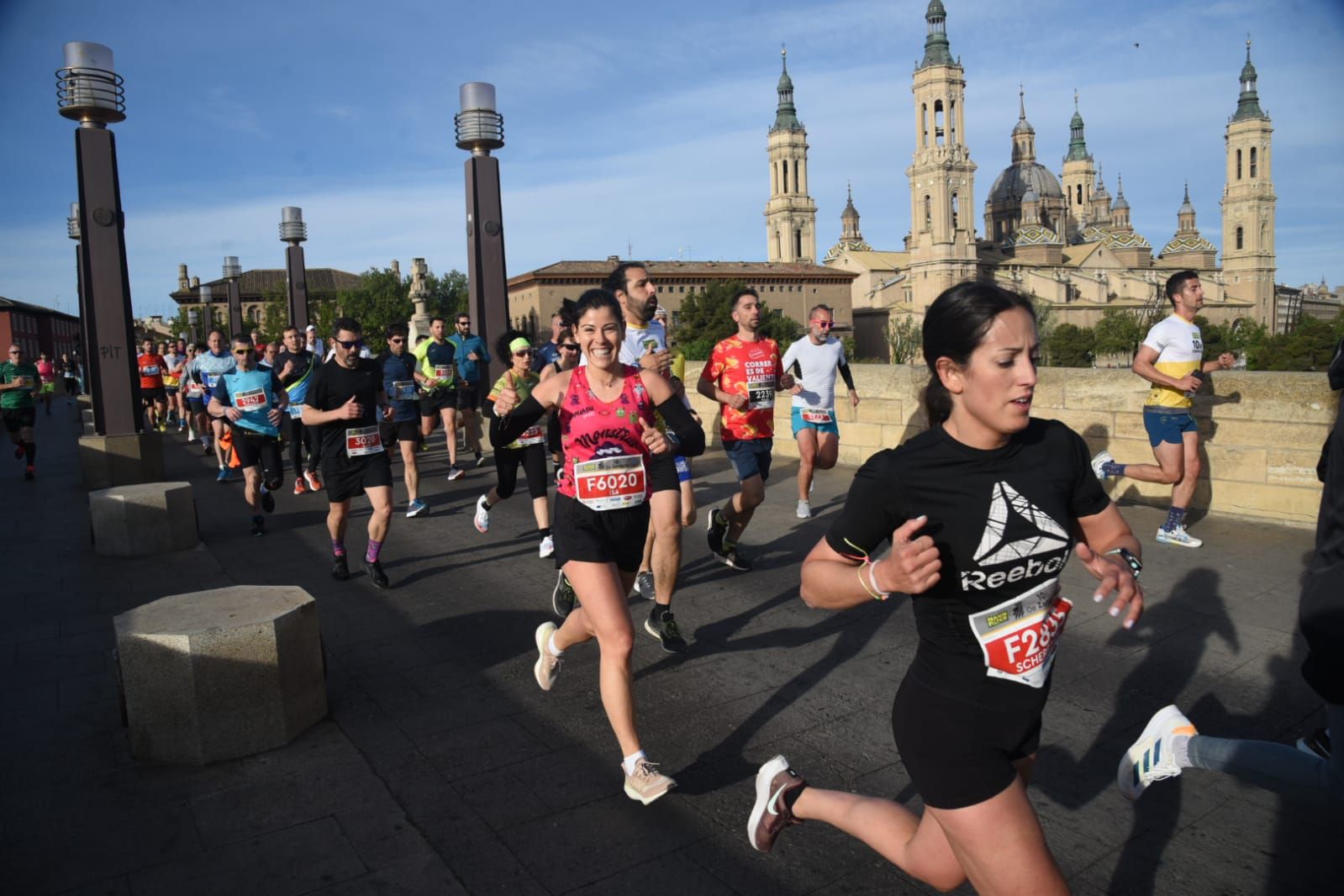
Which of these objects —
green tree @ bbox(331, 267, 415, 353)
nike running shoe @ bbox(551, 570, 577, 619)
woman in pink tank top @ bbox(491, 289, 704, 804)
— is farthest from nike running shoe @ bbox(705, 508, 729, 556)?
green tree @ bbox(331, 267, 415, 353)

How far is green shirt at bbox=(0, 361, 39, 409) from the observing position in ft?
49.8

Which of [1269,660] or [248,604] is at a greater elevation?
[248,604]

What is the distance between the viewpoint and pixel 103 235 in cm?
1343

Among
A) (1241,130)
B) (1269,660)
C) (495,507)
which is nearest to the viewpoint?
(1269,660)

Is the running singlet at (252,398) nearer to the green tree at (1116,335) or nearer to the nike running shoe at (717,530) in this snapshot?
the nike running shoe at (717,530)

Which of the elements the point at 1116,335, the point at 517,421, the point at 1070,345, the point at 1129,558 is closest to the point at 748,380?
the point at 517,421

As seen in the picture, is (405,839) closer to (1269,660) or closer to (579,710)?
(579,710)

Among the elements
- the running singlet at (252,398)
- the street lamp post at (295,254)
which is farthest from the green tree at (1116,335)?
the running singlet at (252,398)

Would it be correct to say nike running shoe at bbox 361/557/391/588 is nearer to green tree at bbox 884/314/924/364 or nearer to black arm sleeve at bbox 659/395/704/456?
black arm sleeve at bbox 659/395/704/456

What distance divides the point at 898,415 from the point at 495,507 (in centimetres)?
522

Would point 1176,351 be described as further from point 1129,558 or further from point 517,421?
point 1129,558

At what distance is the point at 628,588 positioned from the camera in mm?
4855

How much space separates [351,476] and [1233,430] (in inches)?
300

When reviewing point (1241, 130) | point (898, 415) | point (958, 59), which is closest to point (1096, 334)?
point (958, 59)
